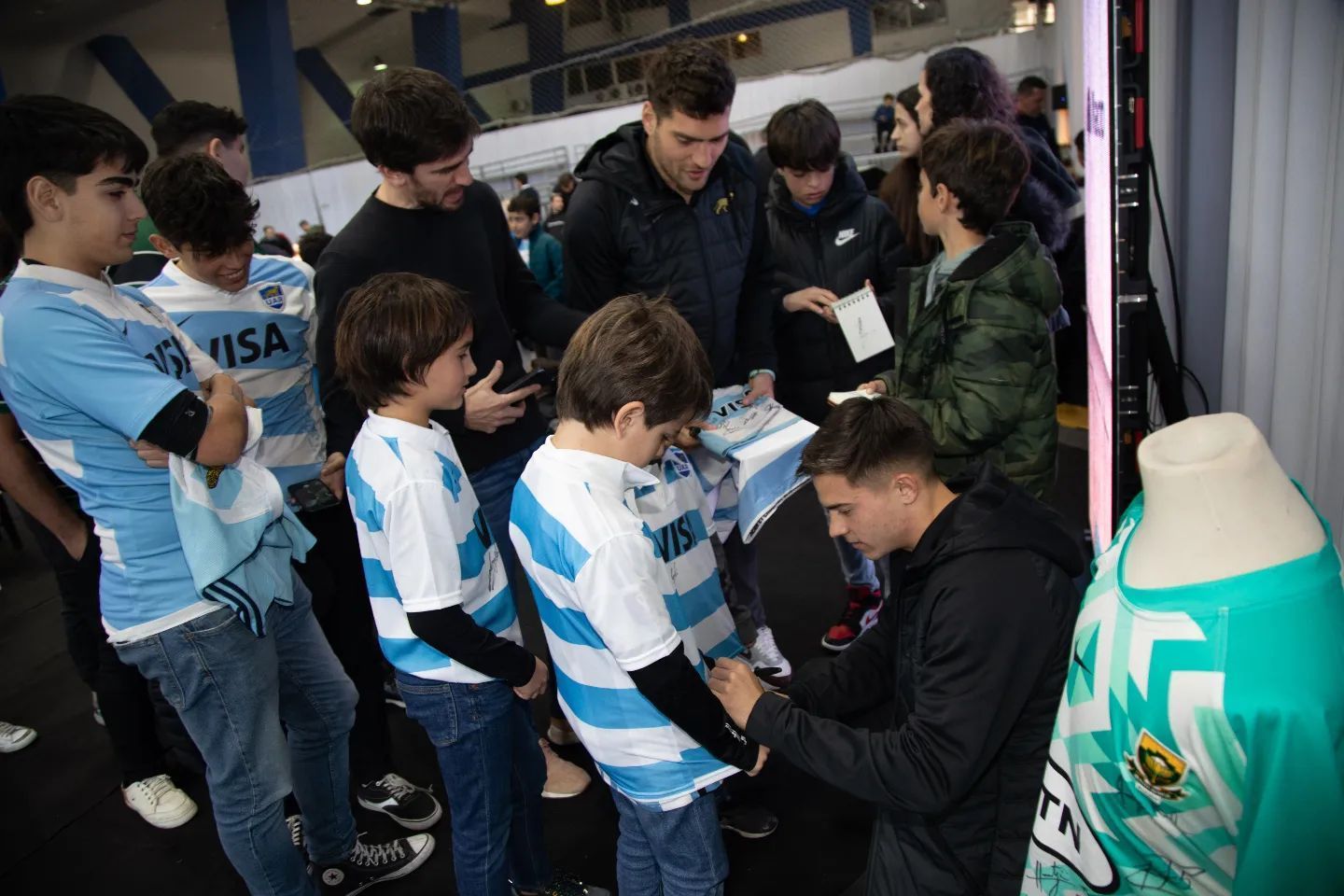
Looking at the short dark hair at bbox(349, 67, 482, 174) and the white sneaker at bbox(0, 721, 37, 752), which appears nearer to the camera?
the short dark hair at bbox(349, 67, 482, 174)

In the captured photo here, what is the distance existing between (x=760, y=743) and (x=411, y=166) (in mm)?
1314

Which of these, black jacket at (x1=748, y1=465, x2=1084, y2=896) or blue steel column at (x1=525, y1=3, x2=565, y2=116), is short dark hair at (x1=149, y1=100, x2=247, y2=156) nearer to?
black jacket at (x1=748, y1=465, x2=1084, y2=896)

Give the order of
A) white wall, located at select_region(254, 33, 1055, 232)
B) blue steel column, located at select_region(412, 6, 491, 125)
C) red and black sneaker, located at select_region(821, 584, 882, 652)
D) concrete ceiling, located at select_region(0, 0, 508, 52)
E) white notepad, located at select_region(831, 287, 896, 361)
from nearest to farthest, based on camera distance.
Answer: white notepad, located at select_region(831, 287, 896, 361) < red and black sneaker, located at select_region(821, 584, 882, 652) < white wall, located at select_region(254, 33, 1055, 232) < concrete ceiling, located at select_region(0, 0, 508, 52) < blue steel column, located at select_region(412, 6, 491, 125)

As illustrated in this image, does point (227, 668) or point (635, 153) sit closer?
point (227, 668)

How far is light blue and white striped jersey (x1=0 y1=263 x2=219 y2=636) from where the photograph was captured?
135 cm

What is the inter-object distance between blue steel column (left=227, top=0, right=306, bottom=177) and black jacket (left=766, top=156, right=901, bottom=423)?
11374mm

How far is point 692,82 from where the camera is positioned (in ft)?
6.34

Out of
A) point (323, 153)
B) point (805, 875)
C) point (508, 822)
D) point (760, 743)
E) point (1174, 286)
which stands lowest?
point (805, 875)

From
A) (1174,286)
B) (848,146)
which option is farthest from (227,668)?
(848,146)

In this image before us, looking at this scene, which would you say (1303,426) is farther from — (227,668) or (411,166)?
(227,668)

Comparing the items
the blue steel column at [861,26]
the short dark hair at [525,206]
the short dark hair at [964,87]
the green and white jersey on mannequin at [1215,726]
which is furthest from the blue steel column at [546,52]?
the green and white jersey on mannequin at [1215,726]

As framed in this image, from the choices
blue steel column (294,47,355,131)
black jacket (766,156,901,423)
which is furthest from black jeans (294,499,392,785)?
blue steel column (294,47,355,131)

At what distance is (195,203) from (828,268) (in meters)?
1.67

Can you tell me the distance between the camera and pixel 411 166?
5.90ft
